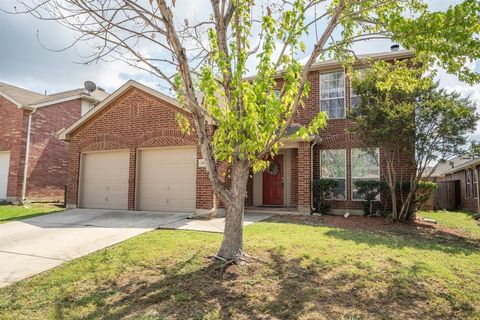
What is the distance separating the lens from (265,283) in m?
4.51

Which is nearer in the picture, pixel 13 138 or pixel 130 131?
pixel 130 131

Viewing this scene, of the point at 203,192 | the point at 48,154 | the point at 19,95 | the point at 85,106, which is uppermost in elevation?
the point at 19,95

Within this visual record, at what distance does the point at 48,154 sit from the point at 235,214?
15.6 m

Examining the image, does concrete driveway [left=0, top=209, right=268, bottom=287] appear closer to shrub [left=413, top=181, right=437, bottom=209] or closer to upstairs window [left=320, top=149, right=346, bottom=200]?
upstairs window [left=320, top=149, right=346, bottom=200]

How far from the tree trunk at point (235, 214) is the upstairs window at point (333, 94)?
8.53 metres

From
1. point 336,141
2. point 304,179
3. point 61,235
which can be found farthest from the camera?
point 336,141

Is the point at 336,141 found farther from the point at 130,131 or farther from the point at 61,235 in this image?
the point at 61,235

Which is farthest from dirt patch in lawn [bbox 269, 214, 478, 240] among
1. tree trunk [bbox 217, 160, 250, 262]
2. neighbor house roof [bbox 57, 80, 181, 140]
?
neighbor house roof [bbox 57, 80, 181, 140]

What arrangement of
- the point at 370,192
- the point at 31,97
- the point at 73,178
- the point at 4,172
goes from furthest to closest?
the point at 31,97
the point at 4,172
the point at 73,178
the point at 370,192

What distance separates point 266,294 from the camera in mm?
4168

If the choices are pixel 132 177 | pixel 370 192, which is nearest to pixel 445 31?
pixel 370 192

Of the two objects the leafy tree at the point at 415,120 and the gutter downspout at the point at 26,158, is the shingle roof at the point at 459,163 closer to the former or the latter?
the leafy tree at the point at 415,120

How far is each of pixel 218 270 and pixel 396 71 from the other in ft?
16.9

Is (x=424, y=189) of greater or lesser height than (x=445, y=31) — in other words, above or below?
below
